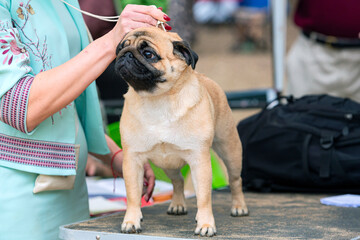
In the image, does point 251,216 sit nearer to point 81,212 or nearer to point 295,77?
point 81,212

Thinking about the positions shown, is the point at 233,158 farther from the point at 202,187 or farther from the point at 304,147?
the point at 304,147

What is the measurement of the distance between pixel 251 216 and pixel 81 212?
613 millimetres

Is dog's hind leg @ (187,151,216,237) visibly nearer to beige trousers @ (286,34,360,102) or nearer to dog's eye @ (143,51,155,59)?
dog's eye @ (143,51,155,59)

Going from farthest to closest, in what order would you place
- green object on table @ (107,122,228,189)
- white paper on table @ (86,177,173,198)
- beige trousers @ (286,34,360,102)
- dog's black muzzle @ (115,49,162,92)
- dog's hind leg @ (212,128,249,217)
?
beige trousers @ (286,34,360,102) → green object on table @ (107,122,228,189) → white paper on table @ (86,177,173,198) → dog's hind leg @ (212,128,249,217) → dog's black muzzle @ (115,49,162,92)

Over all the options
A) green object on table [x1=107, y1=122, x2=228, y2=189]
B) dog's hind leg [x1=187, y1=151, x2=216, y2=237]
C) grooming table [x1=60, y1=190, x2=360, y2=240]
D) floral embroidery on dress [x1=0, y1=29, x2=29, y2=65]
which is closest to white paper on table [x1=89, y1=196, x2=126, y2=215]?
grooming table [x1=60, y1=190, x2=360, y2=240]

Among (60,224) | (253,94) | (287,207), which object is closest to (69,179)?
(60,224)

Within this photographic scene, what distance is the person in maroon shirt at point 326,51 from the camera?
11.4ft

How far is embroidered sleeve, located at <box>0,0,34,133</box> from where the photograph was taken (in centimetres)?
156

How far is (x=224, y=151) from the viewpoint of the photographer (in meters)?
1.94

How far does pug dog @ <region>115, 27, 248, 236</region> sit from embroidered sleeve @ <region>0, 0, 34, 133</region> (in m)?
0.28

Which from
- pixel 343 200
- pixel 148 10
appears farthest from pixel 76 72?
pixel 343 200

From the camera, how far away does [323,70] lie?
3750mm

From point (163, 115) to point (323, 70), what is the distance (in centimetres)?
240

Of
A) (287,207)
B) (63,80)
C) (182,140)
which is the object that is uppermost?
(63,80)
